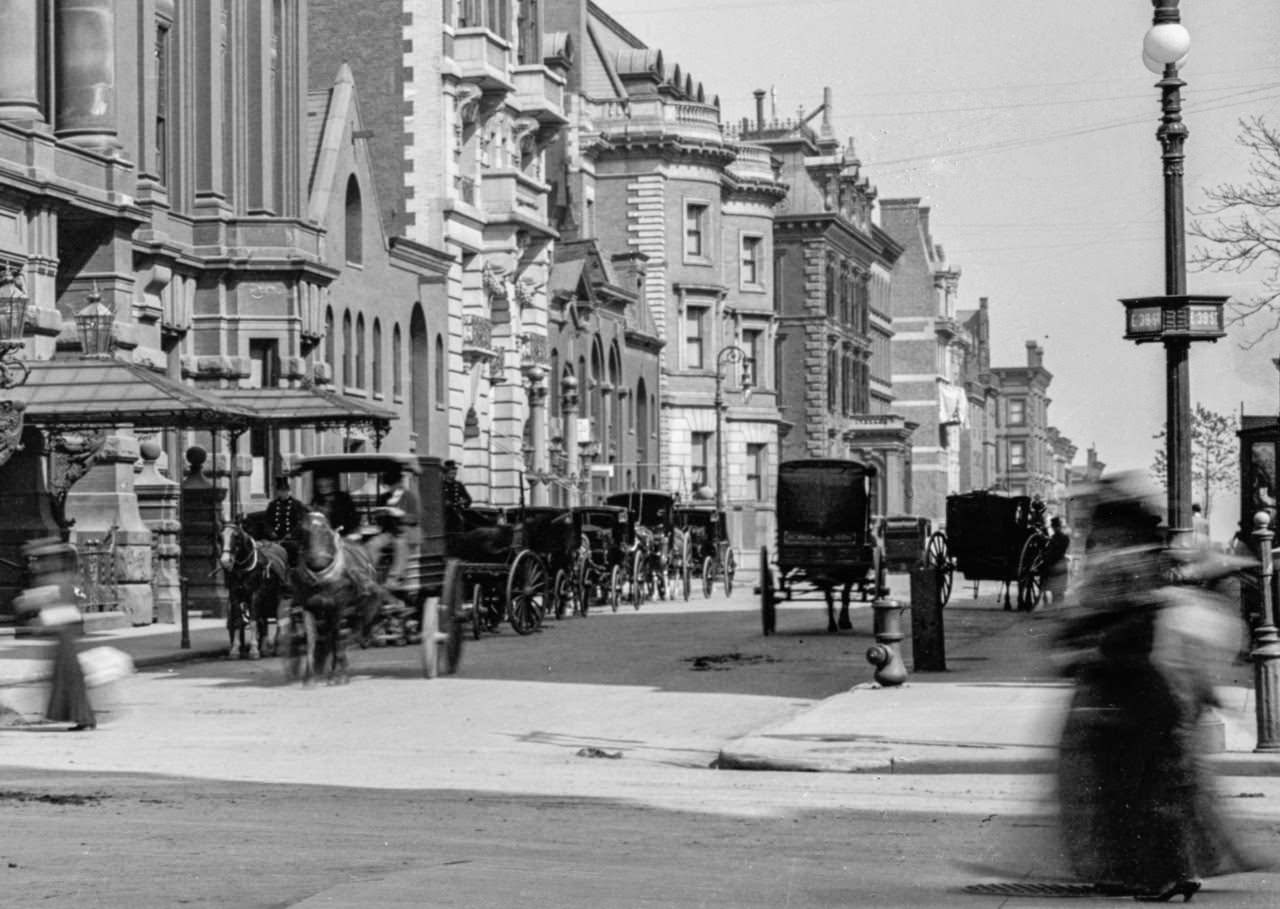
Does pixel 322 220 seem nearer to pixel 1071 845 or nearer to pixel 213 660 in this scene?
pixel 213 660

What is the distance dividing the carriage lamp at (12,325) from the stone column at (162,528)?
175 inches

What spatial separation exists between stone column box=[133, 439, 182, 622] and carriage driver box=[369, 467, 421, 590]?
11435 mm

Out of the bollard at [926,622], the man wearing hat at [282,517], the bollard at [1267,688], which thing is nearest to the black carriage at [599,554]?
the man wearing hat at [282,517]

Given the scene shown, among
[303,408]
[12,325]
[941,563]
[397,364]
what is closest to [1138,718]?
[12,325]

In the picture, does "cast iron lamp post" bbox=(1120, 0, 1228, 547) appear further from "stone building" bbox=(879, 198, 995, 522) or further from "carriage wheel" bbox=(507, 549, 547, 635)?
"stone building" bbox=(879, 198, 995, 522)

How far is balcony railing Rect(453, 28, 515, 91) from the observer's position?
192 feet

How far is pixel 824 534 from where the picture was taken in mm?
33750

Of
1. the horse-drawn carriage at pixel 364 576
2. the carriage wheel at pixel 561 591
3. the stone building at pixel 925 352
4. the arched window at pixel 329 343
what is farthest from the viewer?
the stone building at pixel 925 352

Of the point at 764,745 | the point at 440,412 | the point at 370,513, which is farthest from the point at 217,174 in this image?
the point at 764,745

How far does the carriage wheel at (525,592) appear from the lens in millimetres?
31906

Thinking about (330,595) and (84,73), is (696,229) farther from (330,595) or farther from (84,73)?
(330,595)

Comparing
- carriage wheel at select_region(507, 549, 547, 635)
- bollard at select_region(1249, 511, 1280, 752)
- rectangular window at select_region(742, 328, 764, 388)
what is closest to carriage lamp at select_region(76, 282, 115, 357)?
carriage wheel at select_region(507, 549, 547, 635)

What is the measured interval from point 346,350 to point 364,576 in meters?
27.9

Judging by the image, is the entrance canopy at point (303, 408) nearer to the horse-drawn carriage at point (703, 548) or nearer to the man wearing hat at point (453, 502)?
the man wearing hat at point (453, 502)
